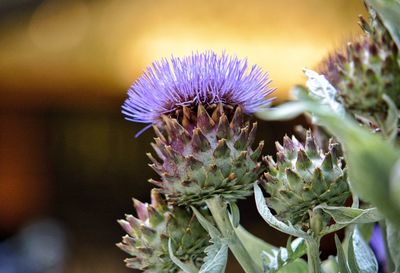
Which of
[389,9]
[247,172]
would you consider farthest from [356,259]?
[389,9]

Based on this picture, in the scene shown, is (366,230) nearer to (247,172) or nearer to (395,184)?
(247,172)

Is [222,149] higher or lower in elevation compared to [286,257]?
higher

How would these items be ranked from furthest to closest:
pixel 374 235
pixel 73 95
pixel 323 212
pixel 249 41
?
pixel 73 95 < pixel 249 41 < pixel 374 235 < pixel 323 212

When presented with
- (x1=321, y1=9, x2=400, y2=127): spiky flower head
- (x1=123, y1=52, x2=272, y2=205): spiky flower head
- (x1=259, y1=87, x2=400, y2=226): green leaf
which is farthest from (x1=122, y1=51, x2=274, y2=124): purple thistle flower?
(x1=259, y1=87, x2=400, y2=226): green leaf

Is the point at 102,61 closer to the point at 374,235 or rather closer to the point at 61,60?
the point at 61,60

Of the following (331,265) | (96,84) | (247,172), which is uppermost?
(96,84)

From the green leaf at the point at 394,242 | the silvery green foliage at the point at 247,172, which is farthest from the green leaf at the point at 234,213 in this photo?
the green leaf at the point at 394,242

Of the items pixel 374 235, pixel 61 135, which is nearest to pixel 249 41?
pixel 61 135

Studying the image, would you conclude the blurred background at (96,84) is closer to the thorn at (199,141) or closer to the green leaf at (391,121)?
the thorn at (199,141)
